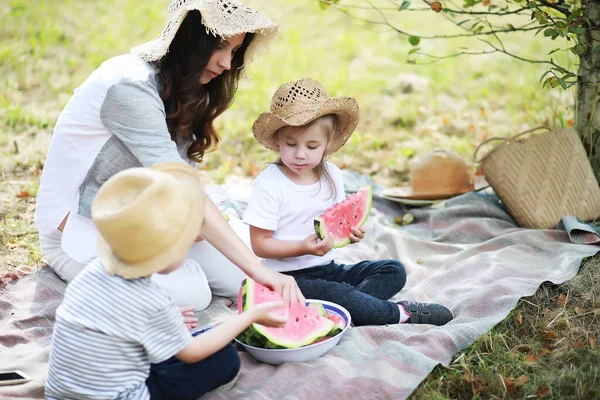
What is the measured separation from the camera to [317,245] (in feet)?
12.7

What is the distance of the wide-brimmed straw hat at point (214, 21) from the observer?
3760 millimetres

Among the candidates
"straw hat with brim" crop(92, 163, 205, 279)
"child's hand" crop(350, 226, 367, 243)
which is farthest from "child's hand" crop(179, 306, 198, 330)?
"child's hand" crop(350, 226, 367, 243)

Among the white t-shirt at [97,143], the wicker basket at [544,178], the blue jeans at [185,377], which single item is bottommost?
the blue jeans at [185,377]

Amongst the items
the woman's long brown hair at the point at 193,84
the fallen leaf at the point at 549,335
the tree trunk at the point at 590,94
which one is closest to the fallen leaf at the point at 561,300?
the fallen leaf at the point at 549,335

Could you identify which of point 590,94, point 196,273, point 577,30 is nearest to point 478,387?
point 196,273

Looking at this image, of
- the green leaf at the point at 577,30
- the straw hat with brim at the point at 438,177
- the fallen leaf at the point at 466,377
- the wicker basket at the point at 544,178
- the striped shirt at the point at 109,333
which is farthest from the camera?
the straw hat with brim at the point at 438,177

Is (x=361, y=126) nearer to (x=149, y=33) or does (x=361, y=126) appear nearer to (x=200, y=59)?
(x=149, y=33)

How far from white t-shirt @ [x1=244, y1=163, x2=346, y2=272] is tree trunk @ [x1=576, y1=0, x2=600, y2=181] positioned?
8.18 feet

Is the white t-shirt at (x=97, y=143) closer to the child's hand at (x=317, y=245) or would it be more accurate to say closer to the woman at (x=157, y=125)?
the woman at (x=157, y=125)

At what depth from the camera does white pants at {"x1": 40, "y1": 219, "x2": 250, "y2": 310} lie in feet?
13.4

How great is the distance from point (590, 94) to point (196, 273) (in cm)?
346

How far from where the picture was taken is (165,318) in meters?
2.81

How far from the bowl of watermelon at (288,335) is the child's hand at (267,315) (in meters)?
0.31

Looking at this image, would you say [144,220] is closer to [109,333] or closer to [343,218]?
[109,333]
